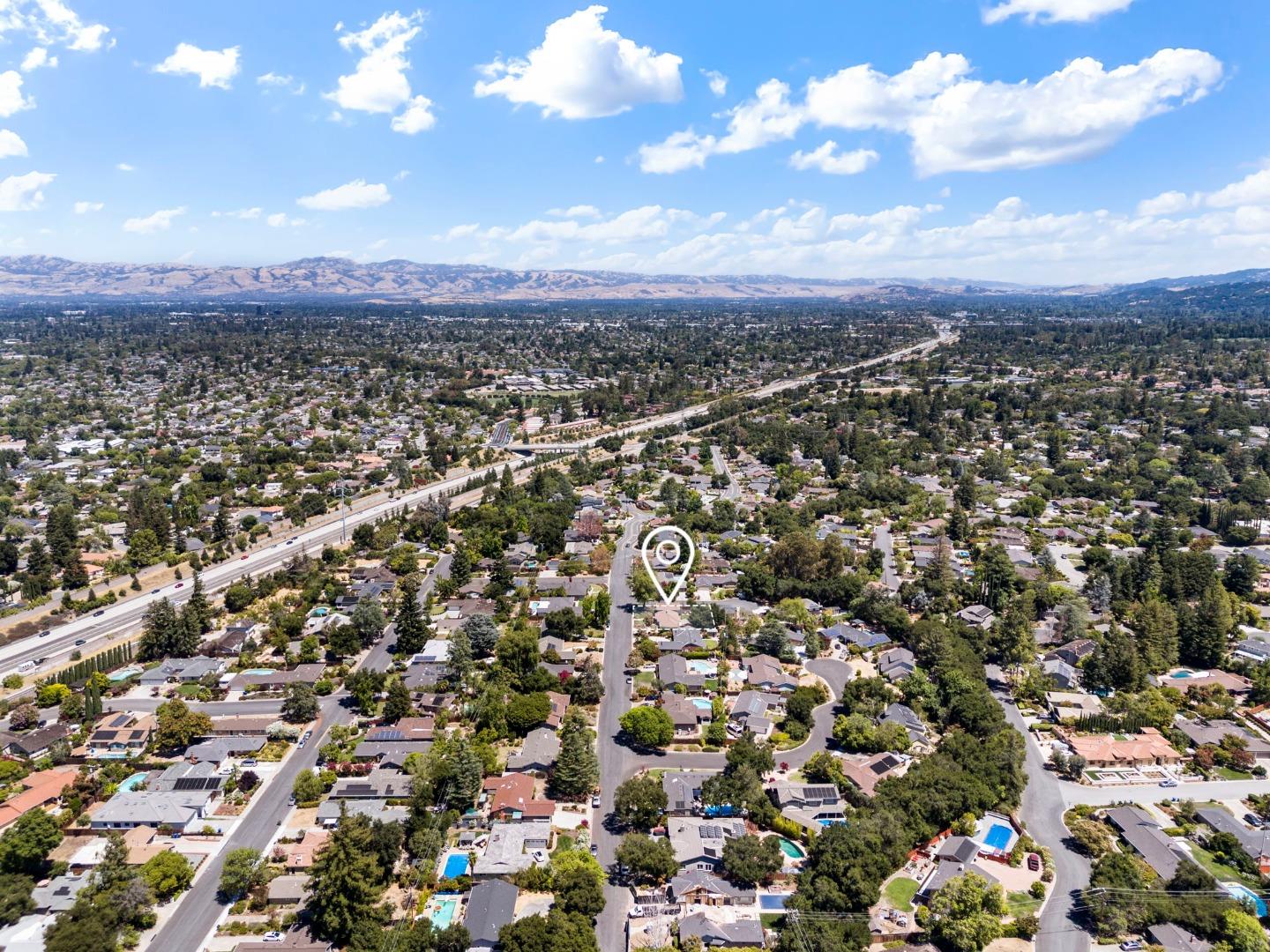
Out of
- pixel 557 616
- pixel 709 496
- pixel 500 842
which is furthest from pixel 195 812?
pixel 709 496

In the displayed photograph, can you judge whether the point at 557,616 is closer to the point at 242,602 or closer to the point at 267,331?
the point at 242,602

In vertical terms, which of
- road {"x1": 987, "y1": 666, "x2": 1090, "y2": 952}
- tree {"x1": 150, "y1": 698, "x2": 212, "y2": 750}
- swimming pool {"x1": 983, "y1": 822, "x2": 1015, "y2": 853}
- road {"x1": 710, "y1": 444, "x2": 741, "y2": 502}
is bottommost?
road {"x1": 987, "y1": 666, "x2": 1090, "y2": 952}

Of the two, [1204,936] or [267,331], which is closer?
[1204,936]

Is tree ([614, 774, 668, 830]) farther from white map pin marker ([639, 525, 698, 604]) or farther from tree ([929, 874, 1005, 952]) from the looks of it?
white map pin marker ([639, 525, 698, 604])

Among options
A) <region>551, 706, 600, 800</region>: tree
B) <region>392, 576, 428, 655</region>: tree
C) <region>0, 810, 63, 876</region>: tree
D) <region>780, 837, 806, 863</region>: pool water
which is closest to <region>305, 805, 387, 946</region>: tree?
<region>551, 706, 600, 800</region>: tree

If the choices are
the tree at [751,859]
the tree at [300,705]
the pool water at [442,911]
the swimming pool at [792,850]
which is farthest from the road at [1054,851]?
the tree at [300,705]

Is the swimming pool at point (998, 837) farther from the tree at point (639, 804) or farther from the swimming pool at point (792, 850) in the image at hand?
the tree at point (639, 804)

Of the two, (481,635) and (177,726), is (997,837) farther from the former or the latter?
(177,726)
